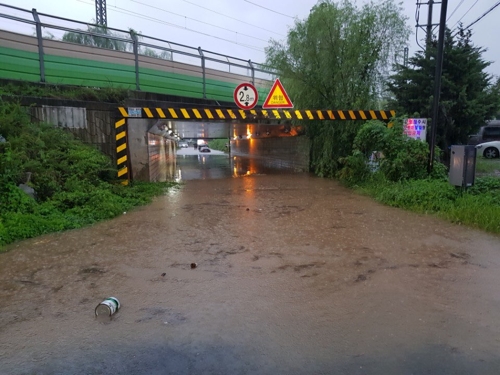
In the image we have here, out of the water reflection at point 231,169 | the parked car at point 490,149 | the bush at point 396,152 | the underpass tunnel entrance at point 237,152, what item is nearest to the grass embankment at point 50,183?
the underpass tunnel entrance at point 237,152

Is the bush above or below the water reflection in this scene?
above

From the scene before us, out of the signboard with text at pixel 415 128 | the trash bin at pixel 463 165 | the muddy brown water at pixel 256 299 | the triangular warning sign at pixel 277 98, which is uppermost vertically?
the triangular warning sign at pixel 277 98

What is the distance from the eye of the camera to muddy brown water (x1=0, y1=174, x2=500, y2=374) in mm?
2791

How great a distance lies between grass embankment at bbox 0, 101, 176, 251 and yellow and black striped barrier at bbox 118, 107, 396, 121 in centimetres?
202

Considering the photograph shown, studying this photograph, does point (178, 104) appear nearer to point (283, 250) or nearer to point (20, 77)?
point (20, 77)

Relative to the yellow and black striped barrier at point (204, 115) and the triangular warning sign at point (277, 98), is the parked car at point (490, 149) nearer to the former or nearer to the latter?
the yellow and black striped barrier at point (204, 115)

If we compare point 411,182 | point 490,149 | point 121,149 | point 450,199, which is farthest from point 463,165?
point 490,149

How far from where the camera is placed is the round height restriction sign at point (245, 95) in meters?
10.8

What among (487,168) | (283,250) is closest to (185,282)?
(283,250)

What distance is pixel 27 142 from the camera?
7.65 meters

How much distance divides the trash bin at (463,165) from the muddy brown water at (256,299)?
1479 millimetres

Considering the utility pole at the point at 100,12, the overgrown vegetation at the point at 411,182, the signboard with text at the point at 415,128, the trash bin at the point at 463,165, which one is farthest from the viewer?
the utility pole at the point at 100,12

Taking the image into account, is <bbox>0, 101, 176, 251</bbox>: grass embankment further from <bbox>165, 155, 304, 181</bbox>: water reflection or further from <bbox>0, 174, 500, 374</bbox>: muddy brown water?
<bbox>165, 155, 304, 181</bbox>: water reflection

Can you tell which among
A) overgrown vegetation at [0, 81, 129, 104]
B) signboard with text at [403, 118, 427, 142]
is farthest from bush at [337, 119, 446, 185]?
overgrown vegetation at [0, 81, 129, 104]
